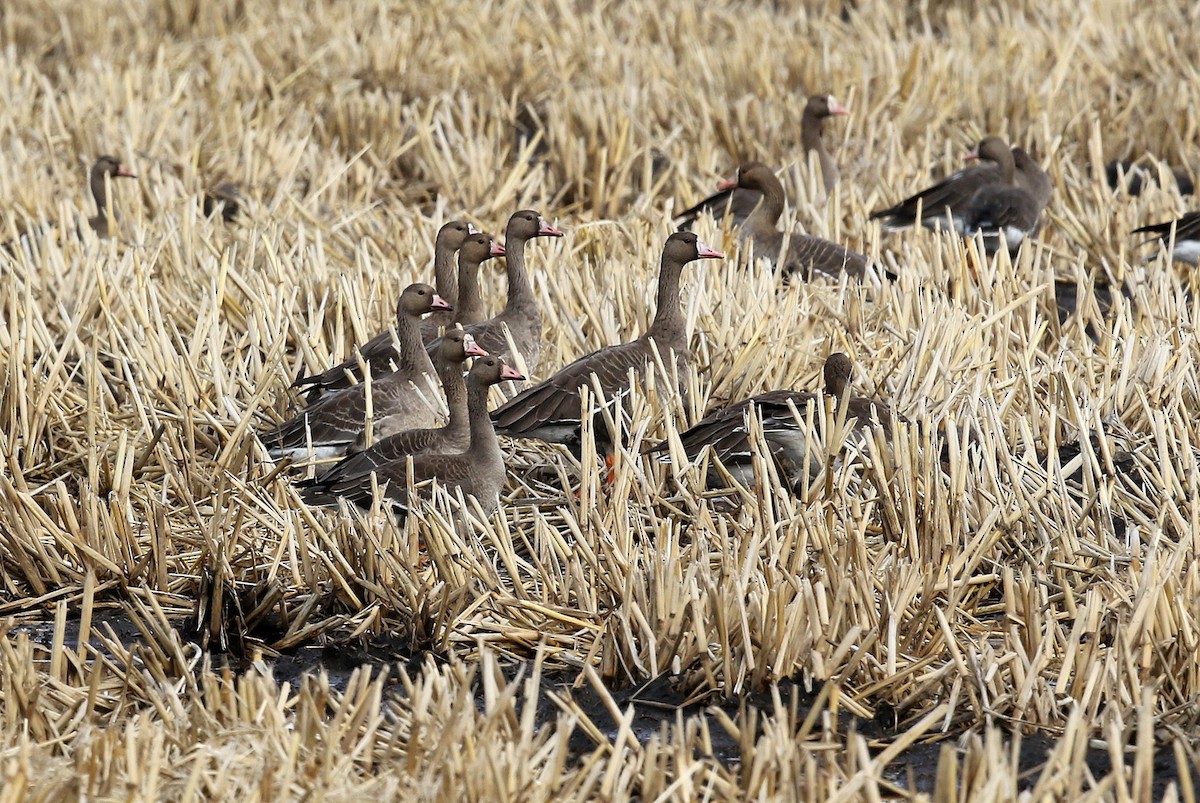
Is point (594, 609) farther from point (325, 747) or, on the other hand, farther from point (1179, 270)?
point (1179, 270)

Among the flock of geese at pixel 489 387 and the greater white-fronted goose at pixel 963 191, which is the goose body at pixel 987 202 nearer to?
the greater white-fronted goose at pixel 963 191

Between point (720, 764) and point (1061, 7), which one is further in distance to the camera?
point (1061, 7)

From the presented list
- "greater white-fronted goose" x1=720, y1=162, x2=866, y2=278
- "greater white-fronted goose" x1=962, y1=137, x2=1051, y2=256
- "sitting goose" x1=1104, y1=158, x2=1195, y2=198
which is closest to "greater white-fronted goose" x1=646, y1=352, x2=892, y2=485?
"greater white-fronted goose" x1=720, y1=162, x2=866, y2=278

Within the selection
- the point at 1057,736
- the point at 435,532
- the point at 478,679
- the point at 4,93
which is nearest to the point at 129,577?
the point at 435,532

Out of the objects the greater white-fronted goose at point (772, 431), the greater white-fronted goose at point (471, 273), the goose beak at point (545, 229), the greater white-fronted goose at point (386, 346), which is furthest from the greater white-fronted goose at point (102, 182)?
the greater white-fronted goose at point (772, 431)

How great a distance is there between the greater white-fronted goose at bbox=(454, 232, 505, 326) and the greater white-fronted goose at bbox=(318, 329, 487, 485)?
106cm

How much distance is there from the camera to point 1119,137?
9.12 m

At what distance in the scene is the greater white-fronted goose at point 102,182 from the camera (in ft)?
26.1

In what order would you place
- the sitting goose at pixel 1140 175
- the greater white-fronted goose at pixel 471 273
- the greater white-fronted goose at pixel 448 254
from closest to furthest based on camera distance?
the greater white-fronted goose at pixel 471 273 < the greater white-fronted goose at pixel 448 254 < the sitting goose at pixel 1140 175

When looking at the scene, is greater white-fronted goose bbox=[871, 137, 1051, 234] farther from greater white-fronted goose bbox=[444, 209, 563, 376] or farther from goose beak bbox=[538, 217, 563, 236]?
greater white-fronted goose bbox=[444, 209, 563, 376]

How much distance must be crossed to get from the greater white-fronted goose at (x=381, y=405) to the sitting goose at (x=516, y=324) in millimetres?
264

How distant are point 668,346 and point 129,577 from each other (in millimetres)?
2044

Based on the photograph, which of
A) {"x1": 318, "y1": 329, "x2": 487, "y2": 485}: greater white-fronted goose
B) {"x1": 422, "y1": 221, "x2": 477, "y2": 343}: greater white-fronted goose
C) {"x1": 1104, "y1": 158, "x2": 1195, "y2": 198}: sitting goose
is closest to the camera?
{"x1": 318, "y1": 329, "x2": 487, "y2": 485}: greater white-fronted goose

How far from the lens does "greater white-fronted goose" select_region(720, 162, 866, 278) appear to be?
7.04 meters
